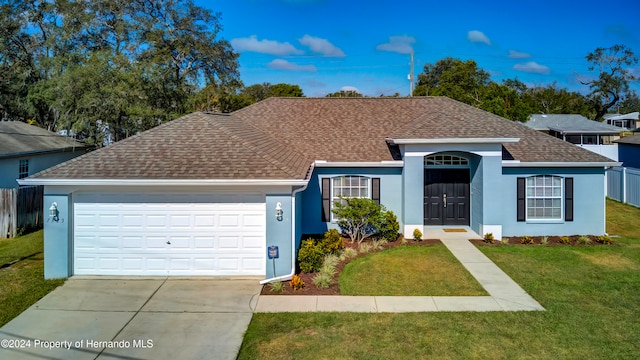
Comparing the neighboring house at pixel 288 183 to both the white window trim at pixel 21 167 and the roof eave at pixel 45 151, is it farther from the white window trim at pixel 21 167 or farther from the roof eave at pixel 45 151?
the white window trim at pixel 21 167

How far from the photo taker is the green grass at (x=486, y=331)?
22.7 ft

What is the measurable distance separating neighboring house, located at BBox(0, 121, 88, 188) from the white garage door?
10272 millimetres

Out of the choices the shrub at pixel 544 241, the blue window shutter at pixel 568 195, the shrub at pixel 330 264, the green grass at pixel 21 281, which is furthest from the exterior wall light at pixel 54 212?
the blue window shutter at pixel 568 195

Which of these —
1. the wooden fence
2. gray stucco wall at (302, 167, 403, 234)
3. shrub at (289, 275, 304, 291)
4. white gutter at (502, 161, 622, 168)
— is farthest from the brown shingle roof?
the wooden fence

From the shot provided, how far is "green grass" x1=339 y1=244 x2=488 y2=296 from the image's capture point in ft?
32.0

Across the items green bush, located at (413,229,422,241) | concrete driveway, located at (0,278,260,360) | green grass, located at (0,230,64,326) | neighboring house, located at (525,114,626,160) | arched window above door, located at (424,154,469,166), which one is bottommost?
concrete driveway, located at (0,278,260,360)

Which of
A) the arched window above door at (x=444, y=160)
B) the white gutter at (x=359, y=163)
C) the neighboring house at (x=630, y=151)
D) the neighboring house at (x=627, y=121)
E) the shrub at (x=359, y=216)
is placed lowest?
the shrub at (x=359, y=216)

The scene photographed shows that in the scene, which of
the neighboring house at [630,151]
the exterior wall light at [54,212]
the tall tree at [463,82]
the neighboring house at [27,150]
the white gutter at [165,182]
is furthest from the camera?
the tall tree at [463,82]

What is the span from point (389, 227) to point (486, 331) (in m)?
6.51

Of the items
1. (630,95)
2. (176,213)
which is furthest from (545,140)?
(630,95)

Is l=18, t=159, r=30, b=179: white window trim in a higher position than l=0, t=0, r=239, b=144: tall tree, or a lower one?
lower

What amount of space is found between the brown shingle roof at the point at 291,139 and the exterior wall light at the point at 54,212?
725mm

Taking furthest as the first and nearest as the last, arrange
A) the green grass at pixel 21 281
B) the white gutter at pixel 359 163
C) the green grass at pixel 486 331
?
the white gutter at pixel 359 163
the green grass at pixel 21 281
the green grass at pixel 486 331

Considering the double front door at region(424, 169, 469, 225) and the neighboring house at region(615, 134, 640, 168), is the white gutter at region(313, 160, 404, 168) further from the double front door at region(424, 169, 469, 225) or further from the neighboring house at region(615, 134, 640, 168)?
the neighboring house at region(615, 134, 640, 168)
